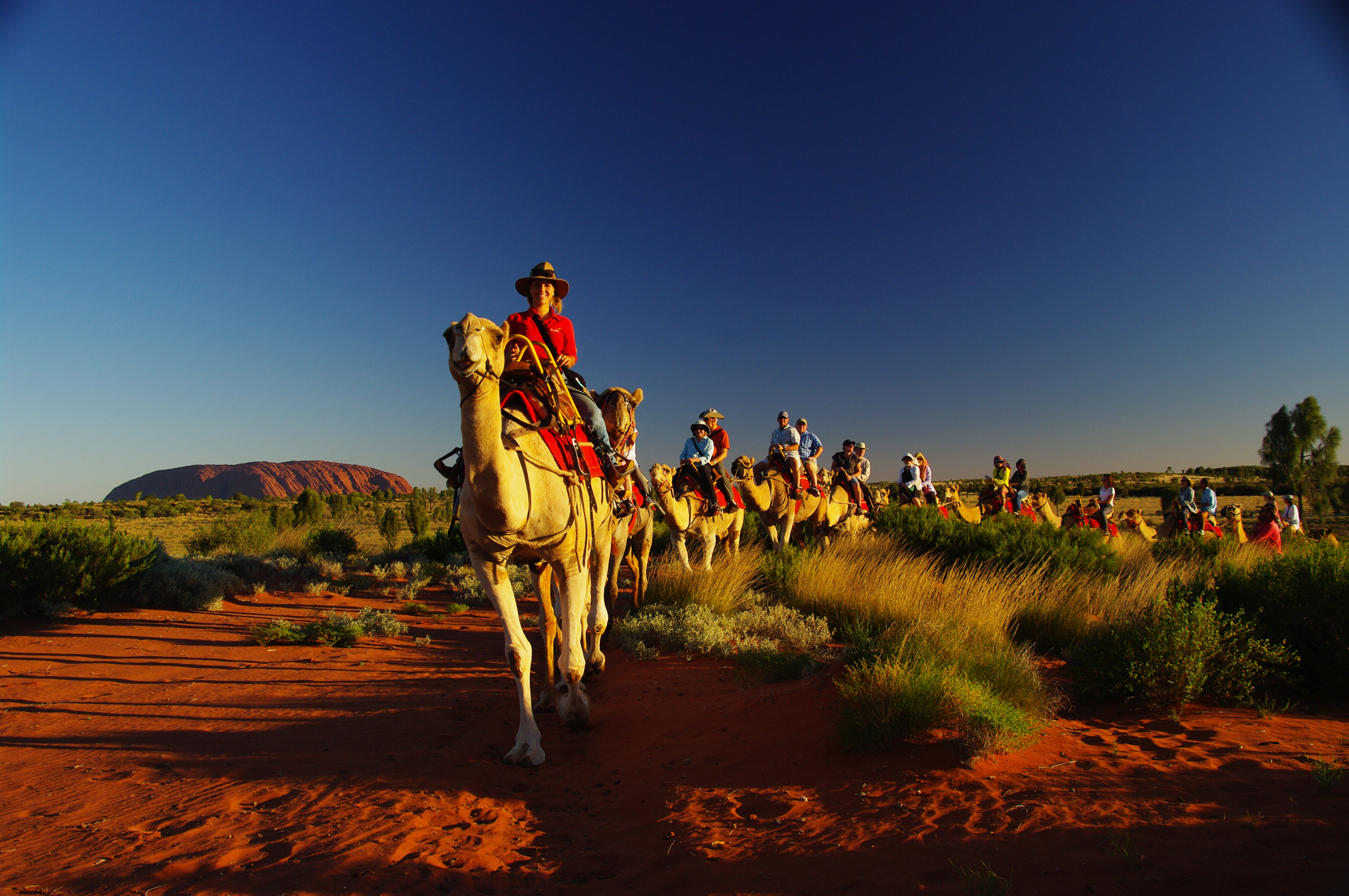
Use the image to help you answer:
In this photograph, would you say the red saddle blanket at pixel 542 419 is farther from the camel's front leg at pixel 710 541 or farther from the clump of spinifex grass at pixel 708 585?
the camel's front leg at pixel 710 541

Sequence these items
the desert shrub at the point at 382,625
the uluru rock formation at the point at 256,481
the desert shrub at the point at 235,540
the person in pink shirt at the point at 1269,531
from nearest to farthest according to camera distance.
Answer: the desert shrub at the point at 382,625 → the person in pink shirt at the point at 1269,531 → the desert shrub at the point at 235,540 → the uluru rock formation at the point at 256,481

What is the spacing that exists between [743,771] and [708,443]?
890 cm

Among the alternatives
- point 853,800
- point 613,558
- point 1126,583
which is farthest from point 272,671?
point 1126,583

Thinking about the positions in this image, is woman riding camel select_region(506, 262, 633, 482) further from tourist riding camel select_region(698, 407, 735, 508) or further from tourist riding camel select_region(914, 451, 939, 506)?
tourist riding camel select_region(914, 451, 939, 506)

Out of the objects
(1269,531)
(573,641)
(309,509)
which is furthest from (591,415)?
(309,509)

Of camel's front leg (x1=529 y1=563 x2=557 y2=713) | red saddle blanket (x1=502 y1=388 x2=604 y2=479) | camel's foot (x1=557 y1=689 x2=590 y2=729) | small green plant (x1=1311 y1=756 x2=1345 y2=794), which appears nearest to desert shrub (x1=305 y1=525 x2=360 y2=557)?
camel's front leg (x1=529 y1=563 x2=557 y2=713)

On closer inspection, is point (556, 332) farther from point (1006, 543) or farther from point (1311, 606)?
point (1006, 543)

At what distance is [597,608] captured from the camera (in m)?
6.79

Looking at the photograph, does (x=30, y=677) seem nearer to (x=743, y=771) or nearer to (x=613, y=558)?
(x=613, y=558)

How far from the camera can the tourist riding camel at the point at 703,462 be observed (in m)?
12.4

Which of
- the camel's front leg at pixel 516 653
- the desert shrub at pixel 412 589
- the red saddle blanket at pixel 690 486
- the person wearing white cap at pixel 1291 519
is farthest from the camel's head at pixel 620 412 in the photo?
the person wearing white cap at pixel 1291 519

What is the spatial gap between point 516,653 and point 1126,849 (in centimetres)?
402

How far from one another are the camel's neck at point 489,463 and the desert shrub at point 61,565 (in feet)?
35.9

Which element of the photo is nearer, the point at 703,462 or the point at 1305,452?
the point at 703,462
